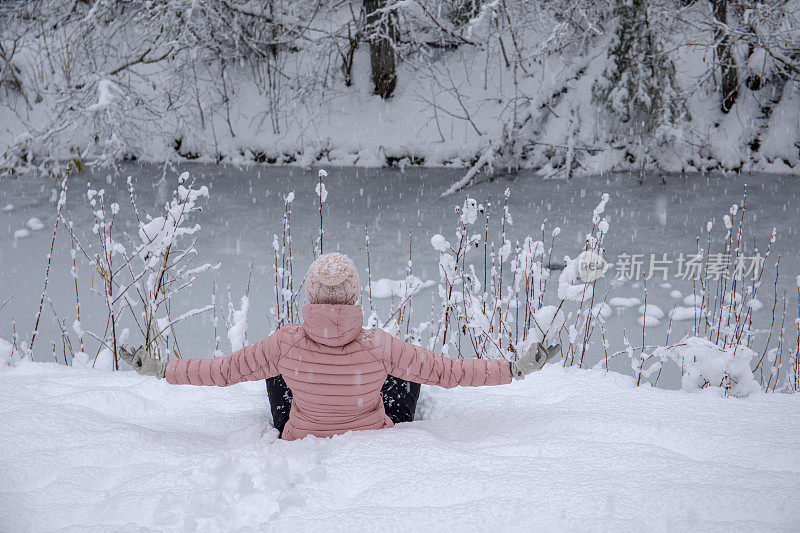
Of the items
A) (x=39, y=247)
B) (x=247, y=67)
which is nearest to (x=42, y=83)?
(x=247, y=67)

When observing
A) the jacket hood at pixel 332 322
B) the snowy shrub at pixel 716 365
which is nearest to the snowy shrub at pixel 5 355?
the jacket hood at pixel 332 322

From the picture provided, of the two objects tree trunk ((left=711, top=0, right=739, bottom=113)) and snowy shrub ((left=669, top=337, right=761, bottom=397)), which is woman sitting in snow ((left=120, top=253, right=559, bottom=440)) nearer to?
snowy shrub ((left=669, top=337, right=761, bottom=397))

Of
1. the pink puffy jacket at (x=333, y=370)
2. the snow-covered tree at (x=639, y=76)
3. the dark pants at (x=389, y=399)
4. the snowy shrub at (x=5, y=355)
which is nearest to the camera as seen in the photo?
the pink puffy jacket at (x=333, y=370)

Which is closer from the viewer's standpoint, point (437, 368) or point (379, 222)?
point (437, 368)

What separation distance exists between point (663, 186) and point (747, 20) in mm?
2233

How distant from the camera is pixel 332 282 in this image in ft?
5.91

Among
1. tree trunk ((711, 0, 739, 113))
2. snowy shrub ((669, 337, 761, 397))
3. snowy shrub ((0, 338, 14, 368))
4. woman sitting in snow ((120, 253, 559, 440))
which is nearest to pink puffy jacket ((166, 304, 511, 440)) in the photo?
woman sitting in snow ((120, 253, 559, 440))

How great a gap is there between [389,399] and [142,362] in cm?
85

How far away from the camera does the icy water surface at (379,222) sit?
5.14 meters

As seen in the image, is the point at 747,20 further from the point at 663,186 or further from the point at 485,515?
the point at 485,515

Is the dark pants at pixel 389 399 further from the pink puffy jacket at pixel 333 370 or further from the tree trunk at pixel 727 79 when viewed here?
the tree trunk at pixel 727 79

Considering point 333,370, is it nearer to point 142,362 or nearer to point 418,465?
point 418,465

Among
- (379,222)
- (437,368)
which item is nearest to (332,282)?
(437,368)

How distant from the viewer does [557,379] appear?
2.67 metres
